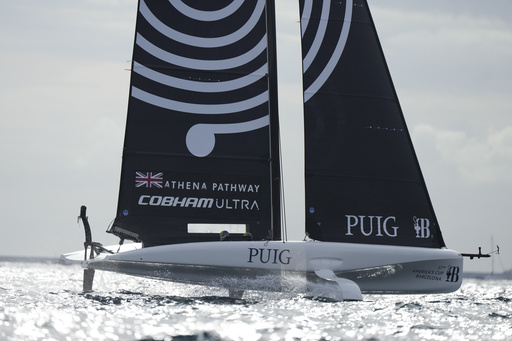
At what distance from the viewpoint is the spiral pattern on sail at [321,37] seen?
654 inches

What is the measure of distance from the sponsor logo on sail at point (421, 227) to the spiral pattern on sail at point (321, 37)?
3137 millimetres

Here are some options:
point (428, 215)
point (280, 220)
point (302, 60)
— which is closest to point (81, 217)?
point (280, 220)

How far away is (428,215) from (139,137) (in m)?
5.74

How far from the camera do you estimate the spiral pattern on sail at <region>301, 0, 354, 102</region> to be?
16.6m

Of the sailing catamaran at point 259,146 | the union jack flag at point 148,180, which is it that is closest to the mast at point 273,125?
the sailing catamaran at point 259,146

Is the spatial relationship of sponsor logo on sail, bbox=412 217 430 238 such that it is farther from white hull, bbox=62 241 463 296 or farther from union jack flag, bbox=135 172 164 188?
union jack flag, bbox=135 172 164 188

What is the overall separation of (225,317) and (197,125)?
523 cm

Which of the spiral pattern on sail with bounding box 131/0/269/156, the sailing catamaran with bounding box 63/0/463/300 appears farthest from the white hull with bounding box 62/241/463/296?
the spiral pattern on sail with bounding box 131/0/269/156

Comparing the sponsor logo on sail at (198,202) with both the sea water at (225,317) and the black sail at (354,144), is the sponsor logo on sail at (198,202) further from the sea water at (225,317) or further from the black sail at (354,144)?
the sea water at (225,317)

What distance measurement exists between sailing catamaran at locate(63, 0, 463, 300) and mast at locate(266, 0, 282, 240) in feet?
0.08

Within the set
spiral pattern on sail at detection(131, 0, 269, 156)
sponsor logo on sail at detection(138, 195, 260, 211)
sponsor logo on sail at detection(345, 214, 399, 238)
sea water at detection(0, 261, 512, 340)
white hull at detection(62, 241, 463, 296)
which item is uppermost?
spiral pattern on sail at detection(131, 0, 269, 156)

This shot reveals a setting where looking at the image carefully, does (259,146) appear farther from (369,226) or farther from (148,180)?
(369,226)

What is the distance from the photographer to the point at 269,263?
14.9 m

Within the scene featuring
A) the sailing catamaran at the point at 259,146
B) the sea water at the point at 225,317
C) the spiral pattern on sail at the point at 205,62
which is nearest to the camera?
the sea water at the point at 225,317
